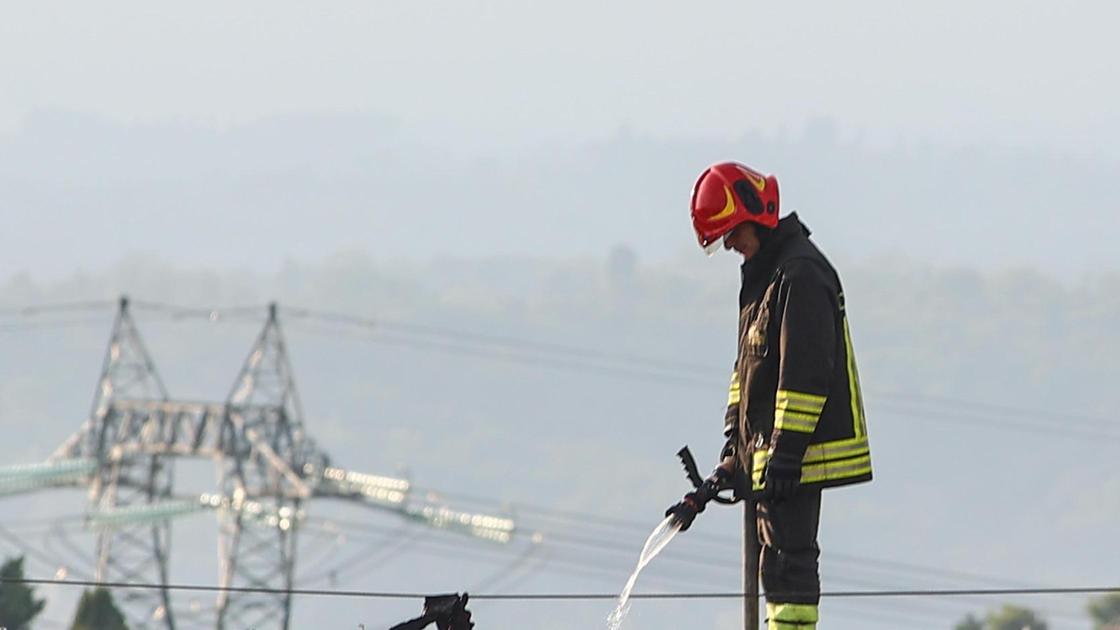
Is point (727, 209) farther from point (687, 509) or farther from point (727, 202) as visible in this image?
point (687, 509)

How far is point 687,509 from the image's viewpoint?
44.3ft

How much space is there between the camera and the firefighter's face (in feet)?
44.2

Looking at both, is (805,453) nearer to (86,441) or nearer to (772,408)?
(772,408)

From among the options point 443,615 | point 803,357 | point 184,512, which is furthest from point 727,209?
point 184,512

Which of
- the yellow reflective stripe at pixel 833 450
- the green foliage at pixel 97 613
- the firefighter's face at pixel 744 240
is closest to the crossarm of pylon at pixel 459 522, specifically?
the green foliage at pixel 97 613

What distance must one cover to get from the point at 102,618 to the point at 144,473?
37.4m

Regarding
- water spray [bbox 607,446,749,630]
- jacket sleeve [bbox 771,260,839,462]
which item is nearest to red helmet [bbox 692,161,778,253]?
jacket sleeve [bbox 771,260,839,462]

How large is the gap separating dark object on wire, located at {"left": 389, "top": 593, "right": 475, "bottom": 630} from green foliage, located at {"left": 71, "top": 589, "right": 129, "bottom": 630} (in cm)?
4307

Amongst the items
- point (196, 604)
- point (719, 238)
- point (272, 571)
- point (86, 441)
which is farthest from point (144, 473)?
point (719, 238)

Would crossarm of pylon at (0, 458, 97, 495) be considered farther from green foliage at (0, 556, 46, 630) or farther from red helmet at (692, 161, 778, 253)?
red helmet at (692, 161, 778, 253)

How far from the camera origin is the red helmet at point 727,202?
1341 centimetres

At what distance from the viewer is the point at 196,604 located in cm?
12388

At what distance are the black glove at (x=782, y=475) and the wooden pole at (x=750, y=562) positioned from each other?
14.0 inches

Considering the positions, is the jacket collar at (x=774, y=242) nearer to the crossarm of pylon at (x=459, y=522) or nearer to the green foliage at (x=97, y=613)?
the green foliage at (x=97, y=613)
